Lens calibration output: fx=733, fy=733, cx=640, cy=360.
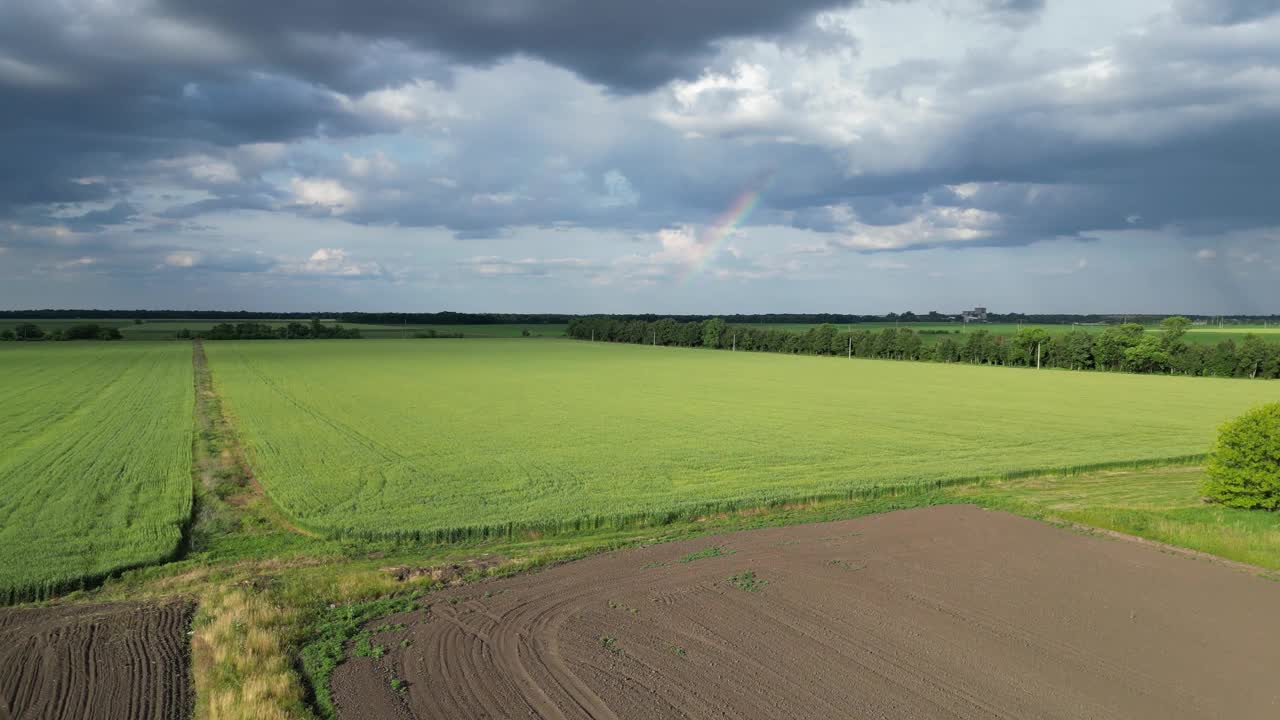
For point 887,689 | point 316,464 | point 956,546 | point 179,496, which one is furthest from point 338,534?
point 956,546

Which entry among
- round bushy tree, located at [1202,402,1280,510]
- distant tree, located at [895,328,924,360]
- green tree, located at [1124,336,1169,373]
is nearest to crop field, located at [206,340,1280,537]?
round bushy tree, located at [1202,402,1280,510]

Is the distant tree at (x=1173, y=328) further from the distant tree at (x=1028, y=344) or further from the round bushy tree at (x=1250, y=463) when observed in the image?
the round bushy tree at (x=1250, y=463)

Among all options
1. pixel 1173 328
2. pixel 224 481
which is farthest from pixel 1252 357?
pixel 224 481

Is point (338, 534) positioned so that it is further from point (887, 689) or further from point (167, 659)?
point (887, 689)

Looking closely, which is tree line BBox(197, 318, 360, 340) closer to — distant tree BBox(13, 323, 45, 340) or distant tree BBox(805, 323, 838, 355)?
distant tree BBox(13, 323, 45, 340)

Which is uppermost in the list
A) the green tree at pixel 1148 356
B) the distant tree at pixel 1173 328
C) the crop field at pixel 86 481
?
the distant tree at pixel 1173 328

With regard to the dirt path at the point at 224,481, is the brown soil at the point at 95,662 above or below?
above

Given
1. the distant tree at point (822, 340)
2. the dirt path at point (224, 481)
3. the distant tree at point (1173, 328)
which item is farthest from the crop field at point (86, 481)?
the distant tree at point (1173, 328)
